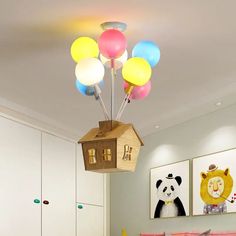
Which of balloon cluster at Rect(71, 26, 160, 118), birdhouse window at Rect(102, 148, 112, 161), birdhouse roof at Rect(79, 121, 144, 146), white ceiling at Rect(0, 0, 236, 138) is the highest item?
white ceiling at Rect(0, 0, 236, 138)

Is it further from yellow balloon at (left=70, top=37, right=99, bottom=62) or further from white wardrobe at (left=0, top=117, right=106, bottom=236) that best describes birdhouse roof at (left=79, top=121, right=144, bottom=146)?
white wardrobe at (left=0, top=117, right=106, bottom=236)

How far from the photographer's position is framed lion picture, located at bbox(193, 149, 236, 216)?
189 inches

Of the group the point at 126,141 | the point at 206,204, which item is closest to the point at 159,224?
the point at 206,204

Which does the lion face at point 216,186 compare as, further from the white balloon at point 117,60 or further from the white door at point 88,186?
the white balloon at point 117,60

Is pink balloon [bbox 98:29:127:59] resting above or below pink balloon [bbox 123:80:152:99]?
above

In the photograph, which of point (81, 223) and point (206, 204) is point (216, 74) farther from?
point (81, 223)

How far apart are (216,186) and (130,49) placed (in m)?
1.73

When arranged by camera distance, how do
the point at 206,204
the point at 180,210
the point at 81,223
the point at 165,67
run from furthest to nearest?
the point at 81,223
the point at 180,210
the point at 206,204
the point at 165,67

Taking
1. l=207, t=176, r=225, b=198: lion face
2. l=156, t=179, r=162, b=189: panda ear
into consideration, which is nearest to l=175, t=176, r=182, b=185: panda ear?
l=156, t=179, r=162, b=189: panda ear

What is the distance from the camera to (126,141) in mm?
3225

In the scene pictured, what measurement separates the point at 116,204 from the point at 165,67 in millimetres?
2737

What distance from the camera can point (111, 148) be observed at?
316 cm

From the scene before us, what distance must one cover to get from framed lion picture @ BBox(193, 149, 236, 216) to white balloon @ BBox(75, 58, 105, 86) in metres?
2.12

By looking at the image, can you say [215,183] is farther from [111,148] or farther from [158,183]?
[111,148]
